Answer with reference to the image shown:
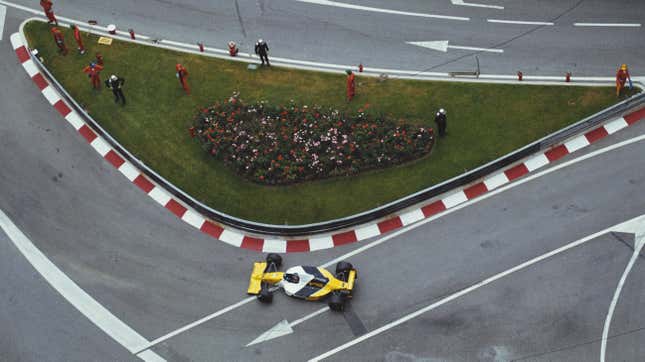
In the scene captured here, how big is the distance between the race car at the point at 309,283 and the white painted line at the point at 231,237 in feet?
5.96

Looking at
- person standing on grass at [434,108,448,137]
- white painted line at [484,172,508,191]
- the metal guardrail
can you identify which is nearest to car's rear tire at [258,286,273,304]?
the metal guardrail

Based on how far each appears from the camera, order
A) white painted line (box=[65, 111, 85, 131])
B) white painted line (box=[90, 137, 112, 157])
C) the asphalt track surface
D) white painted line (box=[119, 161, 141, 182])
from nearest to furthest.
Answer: the asphalt track surface
white painted line (box=[119, 161, 141, 182])
white painted line (box=[90, 137, 112, 157])
white painted line (box=[65, 111, 85, 131])


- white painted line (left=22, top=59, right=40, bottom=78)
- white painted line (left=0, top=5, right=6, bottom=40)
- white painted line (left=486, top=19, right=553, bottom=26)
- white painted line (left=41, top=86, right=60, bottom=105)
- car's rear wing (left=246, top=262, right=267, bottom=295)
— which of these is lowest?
car's rear wing (left=246, top=262, right=267, bottom=295)

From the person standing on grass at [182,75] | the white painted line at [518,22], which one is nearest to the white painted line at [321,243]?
the person standing on grass at [182,75]

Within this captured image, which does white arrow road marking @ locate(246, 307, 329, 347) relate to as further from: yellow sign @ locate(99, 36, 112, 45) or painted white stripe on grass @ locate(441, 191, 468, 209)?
yellow sign @ locate(99, 36, 112, 45)

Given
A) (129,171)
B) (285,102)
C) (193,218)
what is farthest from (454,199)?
(129,171)

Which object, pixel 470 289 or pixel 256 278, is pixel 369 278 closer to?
pixel 470 289

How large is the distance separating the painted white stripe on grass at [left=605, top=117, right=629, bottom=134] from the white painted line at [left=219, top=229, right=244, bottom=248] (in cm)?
1499

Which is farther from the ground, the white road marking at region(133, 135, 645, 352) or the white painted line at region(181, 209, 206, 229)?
the white painted line at region(181, 209, 206, 229)

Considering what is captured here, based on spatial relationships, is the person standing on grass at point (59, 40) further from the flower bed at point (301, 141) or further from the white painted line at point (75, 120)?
the flower bed at point (301, 141)

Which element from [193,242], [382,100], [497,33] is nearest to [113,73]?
[193,242]

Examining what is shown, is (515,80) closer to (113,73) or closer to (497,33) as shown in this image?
(497,33)

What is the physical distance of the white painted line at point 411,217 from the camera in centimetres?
2686

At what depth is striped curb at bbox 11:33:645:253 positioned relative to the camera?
87.7ft
